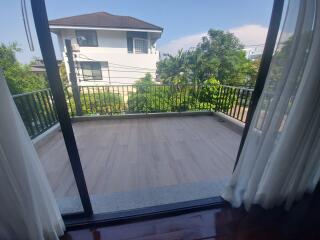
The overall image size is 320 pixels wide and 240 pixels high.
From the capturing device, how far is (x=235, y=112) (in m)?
3.27

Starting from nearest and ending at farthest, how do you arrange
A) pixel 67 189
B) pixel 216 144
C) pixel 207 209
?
pixel 207 209
pixel 67 189
pixel 216 144

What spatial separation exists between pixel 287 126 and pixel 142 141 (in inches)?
73.2

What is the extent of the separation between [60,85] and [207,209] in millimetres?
1322

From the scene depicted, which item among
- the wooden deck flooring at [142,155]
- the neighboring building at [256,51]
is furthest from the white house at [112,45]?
the neighboring building at [256,51]

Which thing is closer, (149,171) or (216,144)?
(149,171)

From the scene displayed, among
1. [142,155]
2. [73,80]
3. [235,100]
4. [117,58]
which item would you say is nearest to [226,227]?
[142,155]

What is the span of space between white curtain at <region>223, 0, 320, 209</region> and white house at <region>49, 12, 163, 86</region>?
19.9 feet

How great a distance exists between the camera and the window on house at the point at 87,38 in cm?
665

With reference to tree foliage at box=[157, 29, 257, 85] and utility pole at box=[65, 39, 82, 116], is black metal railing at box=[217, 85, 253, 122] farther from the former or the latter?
tree foliage at box=[157, 29, 257, 85]

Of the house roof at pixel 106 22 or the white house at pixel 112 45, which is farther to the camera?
the white house at pixel 112 45

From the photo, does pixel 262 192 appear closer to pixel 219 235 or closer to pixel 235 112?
pixel 219 235

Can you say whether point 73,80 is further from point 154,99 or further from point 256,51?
point 256,51

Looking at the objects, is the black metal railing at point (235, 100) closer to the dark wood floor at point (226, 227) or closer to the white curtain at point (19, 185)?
the dark wood floor at point (226, 227)

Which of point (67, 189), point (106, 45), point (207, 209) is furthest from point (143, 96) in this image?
point (106, 45)
